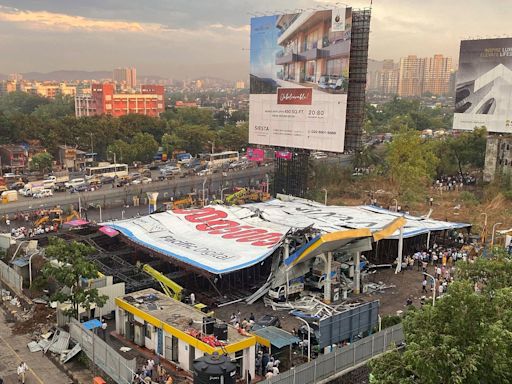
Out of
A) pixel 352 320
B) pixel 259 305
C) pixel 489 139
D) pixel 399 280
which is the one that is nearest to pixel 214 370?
pixel 352 320

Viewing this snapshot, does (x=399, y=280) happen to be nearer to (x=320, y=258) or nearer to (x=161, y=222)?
(x=320, y=258)

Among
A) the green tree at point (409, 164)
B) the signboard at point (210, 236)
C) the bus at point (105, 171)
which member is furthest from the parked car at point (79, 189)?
the green tree at point (409, 164)

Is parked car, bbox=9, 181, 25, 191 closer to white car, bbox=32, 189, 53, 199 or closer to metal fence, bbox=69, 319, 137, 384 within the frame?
white car, bbox=32, 189, 53, 199

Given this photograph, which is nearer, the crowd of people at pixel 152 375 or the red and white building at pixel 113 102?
the crowd of people at pixel 152 375

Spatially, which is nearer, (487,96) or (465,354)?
(465,354)

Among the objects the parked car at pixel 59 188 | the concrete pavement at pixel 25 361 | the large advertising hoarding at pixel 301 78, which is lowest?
the parked car at pixel 59 188

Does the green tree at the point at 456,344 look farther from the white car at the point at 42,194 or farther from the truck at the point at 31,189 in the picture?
the truck at the point at 31,189

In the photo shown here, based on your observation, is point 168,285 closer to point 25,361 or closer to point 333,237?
point 25,361
